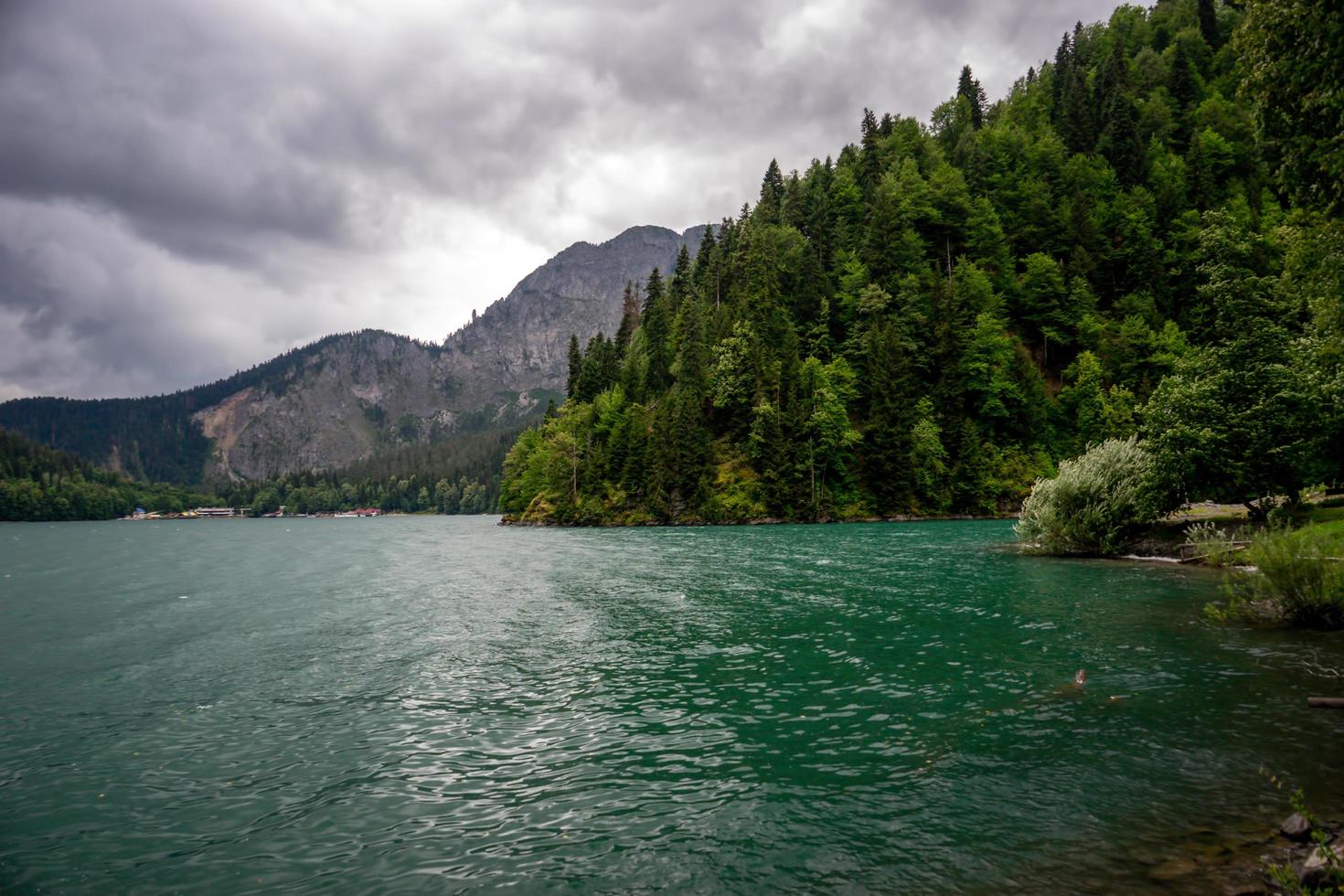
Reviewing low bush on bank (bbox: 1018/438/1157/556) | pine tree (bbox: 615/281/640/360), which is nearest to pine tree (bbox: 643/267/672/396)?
pine tree (bbox: 615/281/640/360)

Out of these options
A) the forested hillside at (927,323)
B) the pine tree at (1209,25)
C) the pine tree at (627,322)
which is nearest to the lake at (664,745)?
the forested hillside at (927,323)

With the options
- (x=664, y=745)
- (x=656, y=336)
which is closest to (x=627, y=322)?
(x=656, y=336)

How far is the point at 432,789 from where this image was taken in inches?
463

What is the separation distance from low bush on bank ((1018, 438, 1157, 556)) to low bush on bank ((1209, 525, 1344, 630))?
17.5 m

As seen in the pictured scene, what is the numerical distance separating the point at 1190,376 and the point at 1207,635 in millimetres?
24050

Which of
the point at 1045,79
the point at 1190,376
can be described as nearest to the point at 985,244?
the point at 1045,79

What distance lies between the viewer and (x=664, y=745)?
13383 mm

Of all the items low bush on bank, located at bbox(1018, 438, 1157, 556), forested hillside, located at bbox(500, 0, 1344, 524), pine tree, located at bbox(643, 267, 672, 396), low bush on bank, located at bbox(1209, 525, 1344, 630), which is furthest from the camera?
pine tree, located at bbox(643, 267, 672, 396)

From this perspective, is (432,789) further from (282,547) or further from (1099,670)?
(282,547)

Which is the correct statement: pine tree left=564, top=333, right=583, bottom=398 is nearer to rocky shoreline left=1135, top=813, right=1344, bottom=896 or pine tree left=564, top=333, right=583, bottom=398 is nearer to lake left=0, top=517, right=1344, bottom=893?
lake left=0, top=517, right=1344, bottom=893

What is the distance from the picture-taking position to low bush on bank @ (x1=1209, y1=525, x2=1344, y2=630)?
19.9 m

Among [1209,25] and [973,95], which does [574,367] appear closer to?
[973,95]

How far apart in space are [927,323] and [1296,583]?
89.2 metres

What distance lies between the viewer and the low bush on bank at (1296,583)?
1989 centimetres
